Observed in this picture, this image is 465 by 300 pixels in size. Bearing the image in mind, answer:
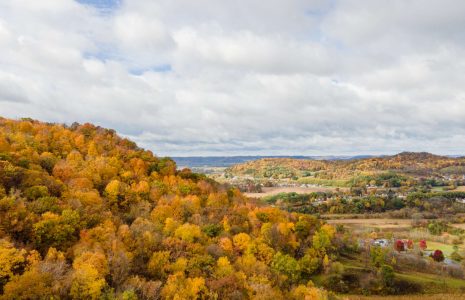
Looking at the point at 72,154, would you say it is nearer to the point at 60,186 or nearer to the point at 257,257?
the point at 60,186

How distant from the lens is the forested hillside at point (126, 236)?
177 feet

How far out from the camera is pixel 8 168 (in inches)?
3100

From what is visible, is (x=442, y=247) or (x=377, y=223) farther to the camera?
(x=377, y=223)

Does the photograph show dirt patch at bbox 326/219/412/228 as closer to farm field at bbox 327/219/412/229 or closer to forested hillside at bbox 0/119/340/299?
farm field at bbox 327/219/412/229

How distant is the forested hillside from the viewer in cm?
5384

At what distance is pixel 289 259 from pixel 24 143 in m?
80.4

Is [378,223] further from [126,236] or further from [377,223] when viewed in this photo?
[126,236]

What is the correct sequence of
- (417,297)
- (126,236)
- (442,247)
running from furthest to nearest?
(442,247)
(417,297)
(126,236)

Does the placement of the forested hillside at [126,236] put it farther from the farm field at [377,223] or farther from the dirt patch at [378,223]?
the dirt patch at [378,223]

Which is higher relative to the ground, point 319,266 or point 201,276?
point 201,276

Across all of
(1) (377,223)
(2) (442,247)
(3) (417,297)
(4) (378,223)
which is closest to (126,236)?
(3) (417,297)

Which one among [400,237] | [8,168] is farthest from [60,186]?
[400,237]

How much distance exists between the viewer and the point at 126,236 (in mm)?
72312

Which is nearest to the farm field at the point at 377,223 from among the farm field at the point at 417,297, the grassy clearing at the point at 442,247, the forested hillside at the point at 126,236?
the grassy clearing at the point at 442,247
